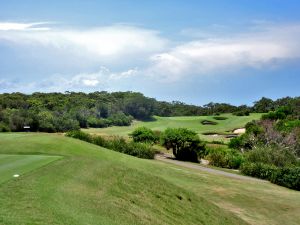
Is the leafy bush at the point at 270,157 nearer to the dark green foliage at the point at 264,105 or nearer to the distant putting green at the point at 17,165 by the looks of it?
the distant putting green at the point at 17,165

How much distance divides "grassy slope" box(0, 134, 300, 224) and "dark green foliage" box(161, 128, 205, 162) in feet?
60.7

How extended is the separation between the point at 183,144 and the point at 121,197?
35.7 m

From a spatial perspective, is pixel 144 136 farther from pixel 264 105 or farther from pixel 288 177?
pixel 264 105

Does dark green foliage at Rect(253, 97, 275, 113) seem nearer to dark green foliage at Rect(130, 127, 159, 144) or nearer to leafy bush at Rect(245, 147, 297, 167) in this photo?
dark green foliage at Rect(130, 127, 159, 144)

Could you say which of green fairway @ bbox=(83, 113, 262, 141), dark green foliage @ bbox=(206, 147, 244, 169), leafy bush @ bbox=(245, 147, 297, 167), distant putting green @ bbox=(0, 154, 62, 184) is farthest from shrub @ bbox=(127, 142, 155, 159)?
green fairway @ bbox=(83, 113, 262, 141)

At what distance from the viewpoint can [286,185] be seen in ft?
137

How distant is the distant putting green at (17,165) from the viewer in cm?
2030

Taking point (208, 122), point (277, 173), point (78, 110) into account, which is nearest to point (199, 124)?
point (208, 122)

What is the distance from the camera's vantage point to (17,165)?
23266 millimetres

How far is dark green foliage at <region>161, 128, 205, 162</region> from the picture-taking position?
55.4 metres

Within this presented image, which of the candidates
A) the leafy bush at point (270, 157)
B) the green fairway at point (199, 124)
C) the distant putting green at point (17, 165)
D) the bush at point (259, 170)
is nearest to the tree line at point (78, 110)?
the green fairway at point (199, 124)

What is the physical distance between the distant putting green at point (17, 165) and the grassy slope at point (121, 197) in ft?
1.63

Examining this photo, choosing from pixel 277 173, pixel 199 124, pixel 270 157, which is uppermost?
pixel 199 124

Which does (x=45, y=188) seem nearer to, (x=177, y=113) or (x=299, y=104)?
(x=299, y=104)
